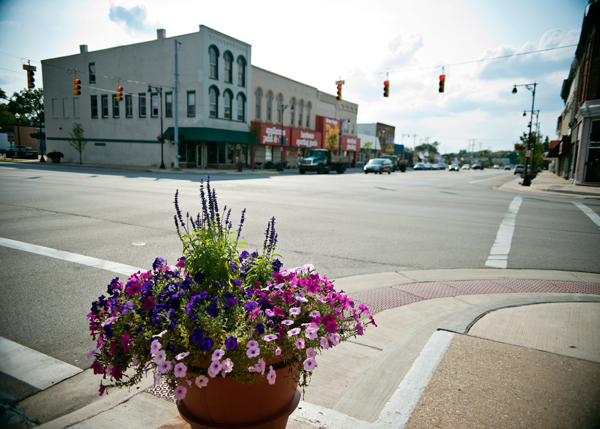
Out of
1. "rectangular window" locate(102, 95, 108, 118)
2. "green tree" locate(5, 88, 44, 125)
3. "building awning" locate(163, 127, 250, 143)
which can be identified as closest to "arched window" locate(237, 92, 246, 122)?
"building awning" locate(163, 127, 250, 143)

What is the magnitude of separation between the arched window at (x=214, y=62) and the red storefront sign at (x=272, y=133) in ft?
23.2

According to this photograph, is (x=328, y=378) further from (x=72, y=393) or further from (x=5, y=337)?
→ (x=5, y=337)

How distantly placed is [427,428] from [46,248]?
667 cm

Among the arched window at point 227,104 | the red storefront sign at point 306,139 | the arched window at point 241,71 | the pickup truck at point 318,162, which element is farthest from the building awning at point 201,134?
the red storefront sign at point 306,139

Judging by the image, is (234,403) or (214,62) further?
(214,62)

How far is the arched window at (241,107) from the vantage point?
4096 cm

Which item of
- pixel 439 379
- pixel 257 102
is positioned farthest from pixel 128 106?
pixel 439 379

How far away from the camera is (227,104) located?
39281mm

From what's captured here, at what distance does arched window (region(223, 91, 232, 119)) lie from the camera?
38938mm

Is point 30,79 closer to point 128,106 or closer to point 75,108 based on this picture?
point 128,106

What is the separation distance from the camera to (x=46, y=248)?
21.4 feet

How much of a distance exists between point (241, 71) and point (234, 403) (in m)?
42.5

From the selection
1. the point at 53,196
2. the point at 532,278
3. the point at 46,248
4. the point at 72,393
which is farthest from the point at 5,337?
the point at 53,196

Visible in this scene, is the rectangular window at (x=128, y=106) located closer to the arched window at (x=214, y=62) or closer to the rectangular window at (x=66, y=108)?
the arched window at (x=214, y=62)
